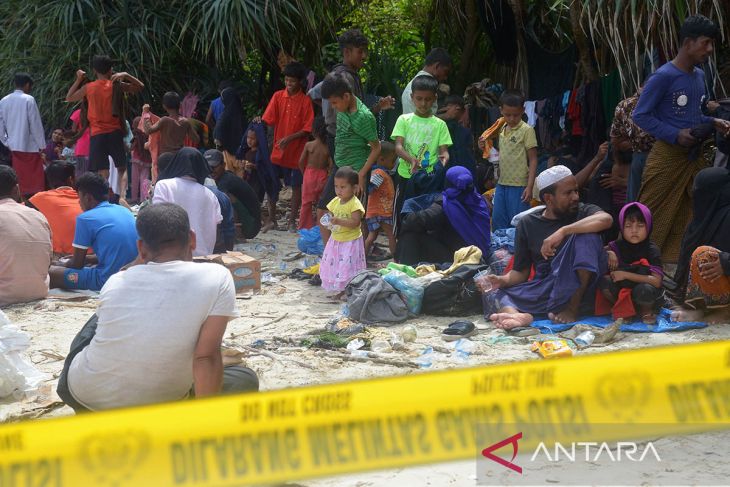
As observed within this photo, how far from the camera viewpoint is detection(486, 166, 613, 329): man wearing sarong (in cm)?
578

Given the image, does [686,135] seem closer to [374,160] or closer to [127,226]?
[374,160]

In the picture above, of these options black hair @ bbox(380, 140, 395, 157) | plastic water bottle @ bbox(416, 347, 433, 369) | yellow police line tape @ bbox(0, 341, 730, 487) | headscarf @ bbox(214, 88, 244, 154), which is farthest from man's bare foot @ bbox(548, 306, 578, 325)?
headscarf @ bbox(214, 88, 244, 154)

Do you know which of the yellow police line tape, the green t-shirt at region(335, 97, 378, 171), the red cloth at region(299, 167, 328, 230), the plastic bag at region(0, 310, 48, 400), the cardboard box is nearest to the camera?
the yellow police line tape

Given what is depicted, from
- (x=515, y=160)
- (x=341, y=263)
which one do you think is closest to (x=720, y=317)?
(x=515, y=160)

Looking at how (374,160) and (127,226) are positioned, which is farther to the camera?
(374,160)

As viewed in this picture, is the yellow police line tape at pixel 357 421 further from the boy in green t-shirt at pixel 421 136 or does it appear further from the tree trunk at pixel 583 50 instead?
the tree trunk at pixel 583 50

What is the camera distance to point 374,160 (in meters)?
7.61

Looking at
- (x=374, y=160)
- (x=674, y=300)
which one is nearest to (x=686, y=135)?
(x=674, y=300)

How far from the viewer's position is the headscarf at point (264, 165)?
388 inches

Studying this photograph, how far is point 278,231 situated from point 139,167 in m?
2.63

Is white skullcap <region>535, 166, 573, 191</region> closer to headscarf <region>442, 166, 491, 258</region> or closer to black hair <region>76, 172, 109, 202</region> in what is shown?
headscarf <region>442, 166, 491, 258</region>

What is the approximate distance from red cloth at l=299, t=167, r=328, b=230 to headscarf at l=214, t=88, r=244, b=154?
1925 millimetres

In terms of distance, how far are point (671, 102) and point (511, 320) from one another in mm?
1945

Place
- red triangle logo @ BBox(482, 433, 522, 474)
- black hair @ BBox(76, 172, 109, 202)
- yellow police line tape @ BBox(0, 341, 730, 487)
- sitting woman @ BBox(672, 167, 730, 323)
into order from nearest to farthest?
yellow police line tape @ BBox(0, 341, 730, 487) < red triangle logo @ BBox(482, 433, 522, 474) < sitting woman @ BBox(672, 167, 730, 323) < black hair @ BBox(76, 172, 109, 202)
